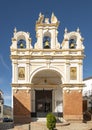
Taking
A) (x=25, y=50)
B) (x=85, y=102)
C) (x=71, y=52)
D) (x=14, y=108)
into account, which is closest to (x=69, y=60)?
(x=71, y=52)

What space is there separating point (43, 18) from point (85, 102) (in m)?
17.5

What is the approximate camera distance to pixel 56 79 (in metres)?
56.1

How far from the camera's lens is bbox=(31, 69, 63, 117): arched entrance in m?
55.1

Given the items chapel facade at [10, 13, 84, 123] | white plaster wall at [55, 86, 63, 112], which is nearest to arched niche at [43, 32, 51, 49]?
chapel facade at [10, 13, 84, 123]

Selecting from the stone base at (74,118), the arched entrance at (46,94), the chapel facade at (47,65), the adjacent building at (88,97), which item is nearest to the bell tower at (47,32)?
the chapel facade at (47,65)

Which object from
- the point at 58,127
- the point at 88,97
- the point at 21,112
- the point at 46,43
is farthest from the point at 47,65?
the point at 88,97

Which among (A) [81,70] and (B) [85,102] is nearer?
(A) [81,70]

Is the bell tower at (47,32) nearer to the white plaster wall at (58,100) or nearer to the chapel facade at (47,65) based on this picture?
the chapel facade at (47,65)

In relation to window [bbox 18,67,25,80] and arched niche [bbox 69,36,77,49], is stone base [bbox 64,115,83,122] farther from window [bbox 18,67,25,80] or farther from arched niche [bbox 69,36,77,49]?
arched niche [bbox 69,36,77,49]

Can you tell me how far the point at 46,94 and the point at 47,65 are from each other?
277 inches

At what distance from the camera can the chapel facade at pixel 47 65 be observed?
4975 cm

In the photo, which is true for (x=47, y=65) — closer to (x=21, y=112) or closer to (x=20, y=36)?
(x=20, y=36)

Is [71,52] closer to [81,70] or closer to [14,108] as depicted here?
[81,70]

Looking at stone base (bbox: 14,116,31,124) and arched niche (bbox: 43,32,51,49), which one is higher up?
arched niche (bbox: 43,32,51,49)
